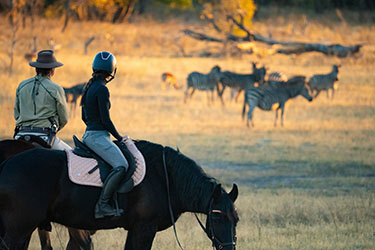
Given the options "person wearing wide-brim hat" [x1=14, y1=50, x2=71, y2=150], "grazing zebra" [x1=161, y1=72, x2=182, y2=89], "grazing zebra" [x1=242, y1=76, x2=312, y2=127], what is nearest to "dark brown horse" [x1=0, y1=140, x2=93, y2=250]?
"person wearing wide-brim hat" [x1=14, y1=50, x2=71, y2=150]

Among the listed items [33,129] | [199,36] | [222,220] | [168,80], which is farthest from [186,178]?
[199,36]

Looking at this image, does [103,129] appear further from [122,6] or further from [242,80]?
[122,6]

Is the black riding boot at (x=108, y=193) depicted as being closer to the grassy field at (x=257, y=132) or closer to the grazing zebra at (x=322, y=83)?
the grassy field at (x=257, y=132)

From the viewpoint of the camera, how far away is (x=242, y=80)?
2573cm

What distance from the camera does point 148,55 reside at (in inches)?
1377

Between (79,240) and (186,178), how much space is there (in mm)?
1524

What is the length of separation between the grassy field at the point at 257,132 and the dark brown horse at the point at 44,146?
0.99 meters

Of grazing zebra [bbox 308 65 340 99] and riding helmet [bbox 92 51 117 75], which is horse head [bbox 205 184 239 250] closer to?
riding helmet [bbox 92 51 117 75]

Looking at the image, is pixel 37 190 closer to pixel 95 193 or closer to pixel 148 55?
pixel 95 193

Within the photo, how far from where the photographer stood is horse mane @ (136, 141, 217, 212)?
5.68 m

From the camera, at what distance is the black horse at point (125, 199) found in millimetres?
5277

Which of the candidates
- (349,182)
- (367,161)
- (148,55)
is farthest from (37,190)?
(148,55)

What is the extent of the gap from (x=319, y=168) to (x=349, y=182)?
1.68 metres

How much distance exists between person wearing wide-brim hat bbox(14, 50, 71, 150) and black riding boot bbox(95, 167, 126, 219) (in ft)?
5.10
